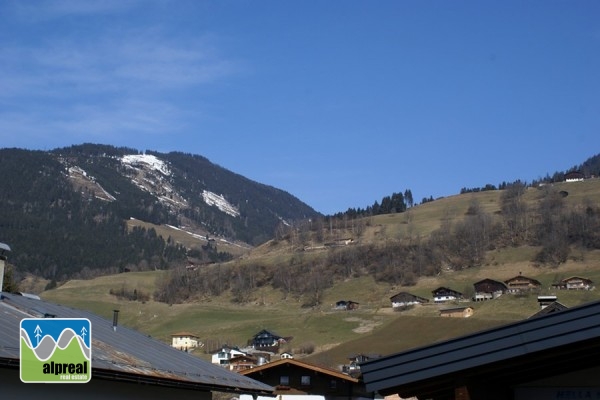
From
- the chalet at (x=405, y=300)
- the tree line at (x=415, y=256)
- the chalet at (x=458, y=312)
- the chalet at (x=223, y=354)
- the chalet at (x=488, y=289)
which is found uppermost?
the tree line at (x=415, y=256)

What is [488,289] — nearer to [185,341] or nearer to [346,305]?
[346,305]

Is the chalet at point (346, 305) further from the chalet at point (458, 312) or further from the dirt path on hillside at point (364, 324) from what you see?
the chalet at point (458, 312)

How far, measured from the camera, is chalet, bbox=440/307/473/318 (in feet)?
378

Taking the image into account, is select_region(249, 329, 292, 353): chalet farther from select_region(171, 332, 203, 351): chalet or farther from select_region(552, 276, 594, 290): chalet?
select_region(552, 276, 594, 290): chalet

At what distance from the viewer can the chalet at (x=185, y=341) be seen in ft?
382

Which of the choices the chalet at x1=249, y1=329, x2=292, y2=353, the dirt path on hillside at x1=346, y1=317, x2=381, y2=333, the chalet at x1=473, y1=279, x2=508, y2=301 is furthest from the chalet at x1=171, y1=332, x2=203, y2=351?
the chalet at x1=473, y1=279, x2=508, y2=301

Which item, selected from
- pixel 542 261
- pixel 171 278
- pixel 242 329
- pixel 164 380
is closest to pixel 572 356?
pixel 164 380

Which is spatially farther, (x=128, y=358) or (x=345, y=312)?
(x=345, y=312)

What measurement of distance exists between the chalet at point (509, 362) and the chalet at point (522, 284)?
12102 cm

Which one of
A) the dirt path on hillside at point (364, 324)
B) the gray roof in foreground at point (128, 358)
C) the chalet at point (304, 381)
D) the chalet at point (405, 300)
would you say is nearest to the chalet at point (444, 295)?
the chalet at point (405, 300)

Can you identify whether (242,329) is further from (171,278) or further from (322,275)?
(171,278)

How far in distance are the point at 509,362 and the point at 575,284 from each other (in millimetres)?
116138

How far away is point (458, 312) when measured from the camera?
118 metres

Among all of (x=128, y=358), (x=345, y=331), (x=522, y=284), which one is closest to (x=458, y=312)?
(x=345, y=331)
